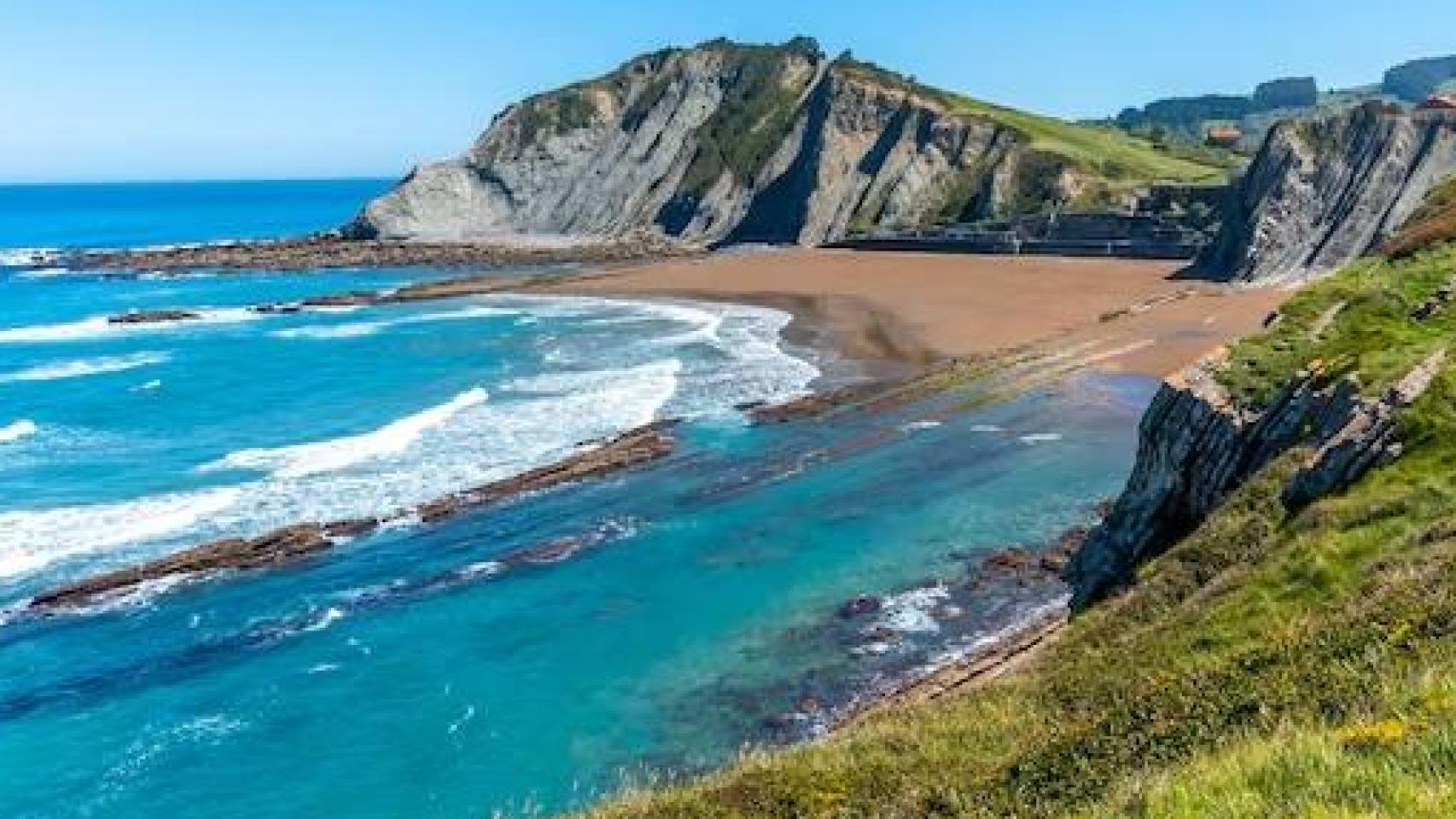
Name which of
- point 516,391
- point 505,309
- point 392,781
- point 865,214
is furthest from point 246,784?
point 865,214

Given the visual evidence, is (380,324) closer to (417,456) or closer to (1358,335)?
(417,456)

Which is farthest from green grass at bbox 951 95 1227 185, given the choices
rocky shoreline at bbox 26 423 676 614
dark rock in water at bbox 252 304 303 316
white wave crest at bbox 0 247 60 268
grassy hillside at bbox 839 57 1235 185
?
white wave crest at bbox 0 247 60 268

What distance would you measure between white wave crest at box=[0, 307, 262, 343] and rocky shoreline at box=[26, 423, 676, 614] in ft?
194

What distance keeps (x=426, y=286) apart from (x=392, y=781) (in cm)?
9461

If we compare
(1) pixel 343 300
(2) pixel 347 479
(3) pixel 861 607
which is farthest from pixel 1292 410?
(1) pixel 343 300

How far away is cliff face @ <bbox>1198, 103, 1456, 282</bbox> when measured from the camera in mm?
85812

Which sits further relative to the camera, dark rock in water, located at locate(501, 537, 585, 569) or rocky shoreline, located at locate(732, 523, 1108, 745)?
dark rock in water, located at locate(501, 537, 585, 569)

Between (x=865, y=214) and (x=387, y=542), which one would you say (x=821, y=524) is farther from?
(x=865, y=214)

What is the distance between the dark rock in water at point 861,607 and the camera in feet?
108

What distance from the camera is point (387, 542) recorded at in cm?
4084

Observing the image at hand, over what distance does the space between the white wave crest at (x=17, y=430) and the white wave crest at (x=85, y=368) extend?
1309 centimetres

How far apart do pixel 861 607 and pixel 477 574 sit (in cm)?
1116

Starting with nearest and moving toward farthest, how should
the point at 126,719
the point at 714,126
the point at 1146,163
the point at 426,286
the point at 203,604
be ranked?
the point at 126,719 → the point at 203,604 → the point at 426,286 → the point at 1146,163 → the point at 714,126

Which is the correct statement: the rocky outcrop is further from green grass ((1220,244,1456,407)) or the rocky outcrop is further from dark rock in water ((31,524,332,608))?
dark rock in water ((31,524,332,608))
